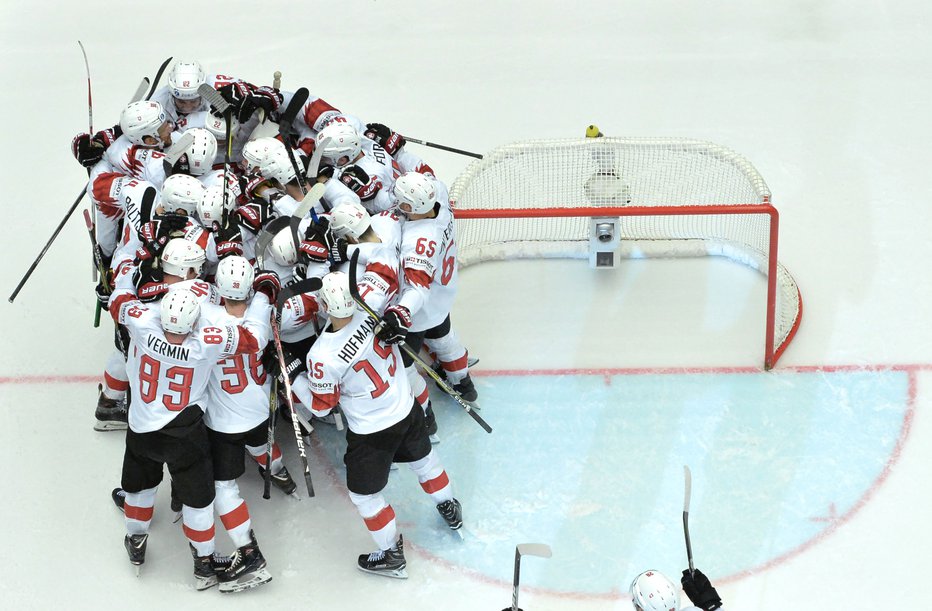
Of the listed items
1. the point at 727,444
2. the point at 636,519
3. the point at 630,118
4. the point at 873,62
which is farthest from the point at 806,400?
the point at 873,62

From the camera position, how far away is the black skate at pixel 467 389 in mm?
5383

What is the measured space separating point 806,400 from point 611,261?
110 centimetres

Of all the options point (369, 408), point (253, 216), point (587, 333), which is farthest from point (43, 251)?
point (587, 333)

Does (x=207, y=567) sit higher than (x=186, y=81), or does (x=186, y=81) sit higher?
(x=186, y=81)

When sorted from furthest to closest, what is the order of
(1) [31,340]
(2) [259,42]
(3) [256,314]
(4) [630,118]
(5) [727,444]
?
1. (2) [259,42]
2. (4) [630,118]
3. (1) [31,340]
4. (5) [727,444]
5. (3) [256,314]

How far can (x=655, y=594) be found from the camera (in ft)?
11.9

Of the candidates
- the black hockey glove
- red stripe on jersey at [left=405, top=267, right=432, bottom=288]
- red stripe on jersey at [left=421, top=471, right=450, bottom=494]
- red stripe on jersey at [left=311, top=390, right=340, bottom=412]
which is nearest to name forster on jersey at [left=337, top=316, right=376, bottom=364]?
red stripe on jersey at [left=311, top=390, right=340, bottom=412]

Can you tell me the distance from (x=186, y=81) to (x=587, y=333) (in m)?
2.05

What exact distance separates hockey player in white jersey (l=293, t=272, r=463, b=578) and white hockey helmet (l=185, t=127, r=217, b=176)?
0.93 m

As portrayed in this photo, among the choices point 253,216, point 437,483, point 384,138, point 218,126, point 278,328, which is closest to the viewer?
point 278,328

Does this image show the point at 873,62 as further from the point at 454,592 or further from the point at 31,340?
the point at 31,340

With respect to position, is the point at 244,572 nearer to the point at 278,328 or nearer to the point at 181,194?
the point at 278,328

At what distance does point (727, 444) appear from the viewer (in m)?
5.15

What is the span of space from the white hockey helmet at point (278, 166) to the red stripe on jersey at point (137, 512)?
1.35m
